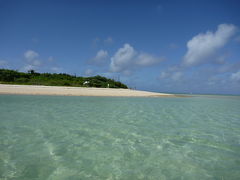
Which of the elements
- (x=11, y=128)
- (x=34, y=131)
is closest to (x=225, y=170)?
(x=34, y=131)

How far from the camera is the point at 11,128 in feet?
15.8

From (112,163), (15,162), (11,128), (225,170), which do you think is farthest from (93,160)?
(11,128)

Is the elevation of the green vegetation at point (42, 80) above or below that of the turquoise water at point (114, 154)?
above

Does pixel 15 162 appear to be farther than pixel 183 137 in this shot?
No

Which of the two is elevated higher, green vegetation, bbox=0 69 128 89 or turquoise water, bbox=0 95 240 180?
green vegetation, bbox=0 69 128 89

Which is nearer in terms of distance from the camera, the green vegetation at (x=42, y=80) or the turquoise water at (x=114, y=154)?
the turquoise water at (x=114, y=154)

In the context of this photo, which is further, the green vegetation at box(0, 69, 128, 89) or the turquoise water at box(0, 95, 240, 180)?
the green vegetation at box(0, 69, 128, 89)

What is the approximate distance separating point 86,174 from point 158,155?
5.88 feet

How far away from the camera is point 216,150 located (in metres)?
3.71

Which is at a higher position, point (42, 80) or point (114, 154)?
point (42, 80)

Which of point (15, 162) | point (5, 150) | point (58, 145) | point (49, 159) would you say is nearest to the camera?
point (15, 162)

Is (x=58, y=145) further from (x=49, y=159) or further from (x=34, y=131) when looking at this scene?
(x=34, y=131)

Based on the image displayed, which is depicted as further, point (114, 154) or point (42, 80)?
point (42, 80)

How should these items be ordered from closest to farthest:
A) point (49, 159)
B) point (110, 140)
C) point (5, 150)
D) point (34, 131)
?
point (49, 159), point (5, 150), point (110, 140), point (34, 131)
